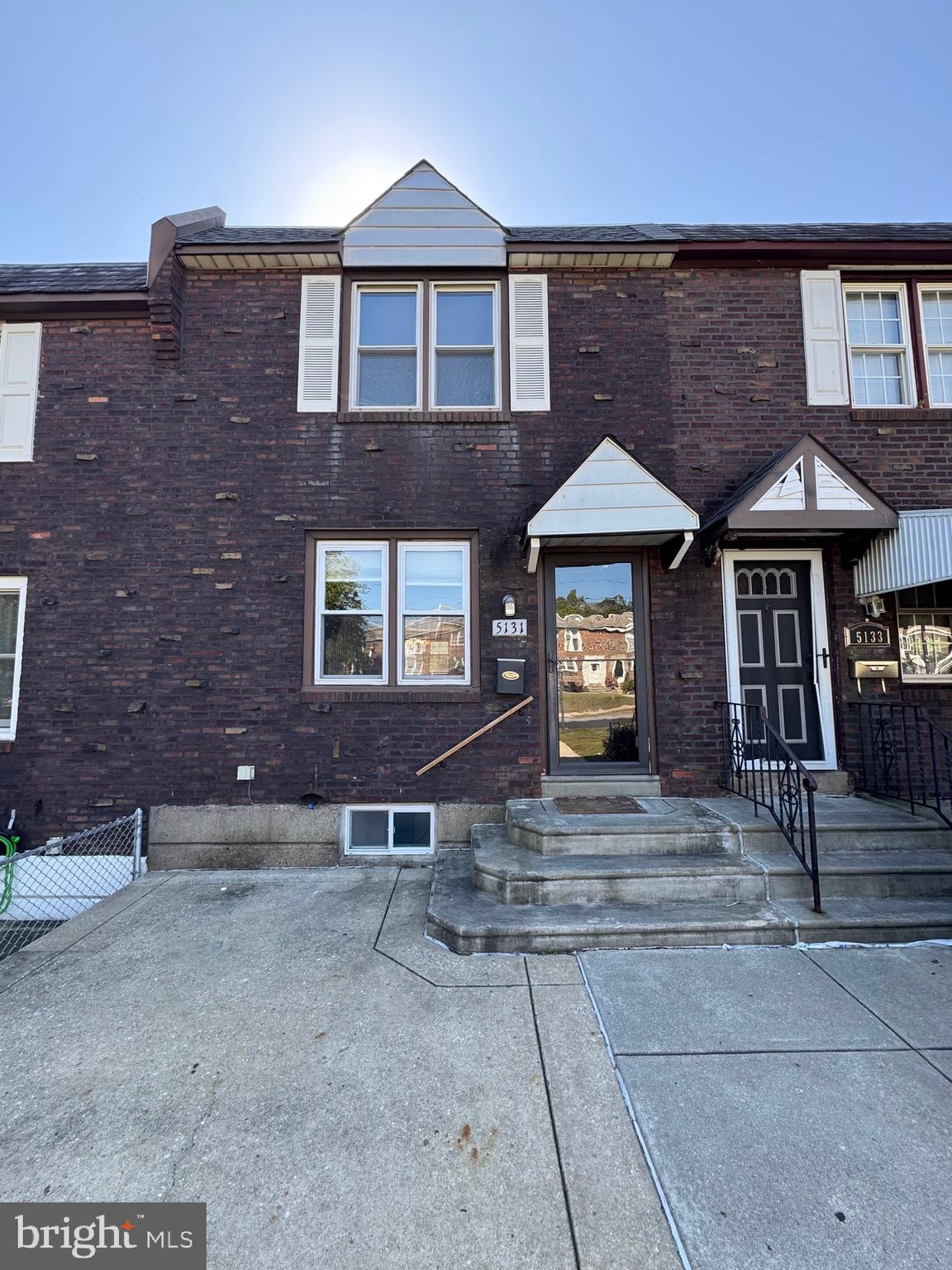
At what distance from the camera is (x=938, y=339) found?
265 inches

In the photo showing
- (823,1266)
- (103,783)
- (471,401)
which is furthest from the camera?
(471,401)

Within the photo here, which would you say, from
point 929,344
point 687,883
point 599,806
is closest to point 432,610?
point 599,806

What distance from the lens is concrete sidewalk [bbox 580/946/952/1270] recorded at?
6.79 ft

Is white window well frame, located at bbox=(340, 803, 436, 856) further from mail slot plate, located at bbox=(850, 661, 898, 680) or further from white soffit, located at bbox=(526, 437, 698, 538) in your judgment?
mail slot plate, located at bbox=(850, 661, 898, 680)

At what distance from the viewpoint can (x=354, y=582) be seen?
257 inches

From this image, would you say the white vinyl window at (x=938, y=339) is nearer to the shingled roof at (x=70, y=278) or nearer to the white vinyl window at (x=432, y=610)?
the white vinyl window at (x=432, y=610)

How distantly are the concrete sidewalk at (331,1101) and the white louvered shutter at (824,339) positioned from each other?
6417 millimetres

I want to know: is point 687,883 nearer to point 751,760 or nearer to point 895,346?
point 751,760

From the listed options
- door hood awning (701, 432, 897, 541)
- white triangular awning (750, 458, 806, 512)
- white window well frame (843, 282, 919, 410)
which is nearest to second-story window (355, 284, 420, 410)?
door hood awning (701, 432, 897, 541)

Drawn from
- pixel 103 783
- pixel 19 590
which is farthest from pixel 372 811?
pixel 19 590

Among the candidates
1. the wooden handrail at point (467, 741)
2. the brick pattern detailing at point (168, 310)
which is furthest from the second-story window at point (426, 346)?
the wooden handrail at point (467, 741)

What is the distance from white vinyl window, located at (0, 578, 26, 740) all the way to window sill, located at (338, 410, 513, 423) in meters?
3.99

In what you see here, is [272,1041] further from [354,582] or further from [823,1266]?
[354,582]

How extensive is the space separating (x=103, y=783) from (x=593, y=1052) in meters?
5.51
